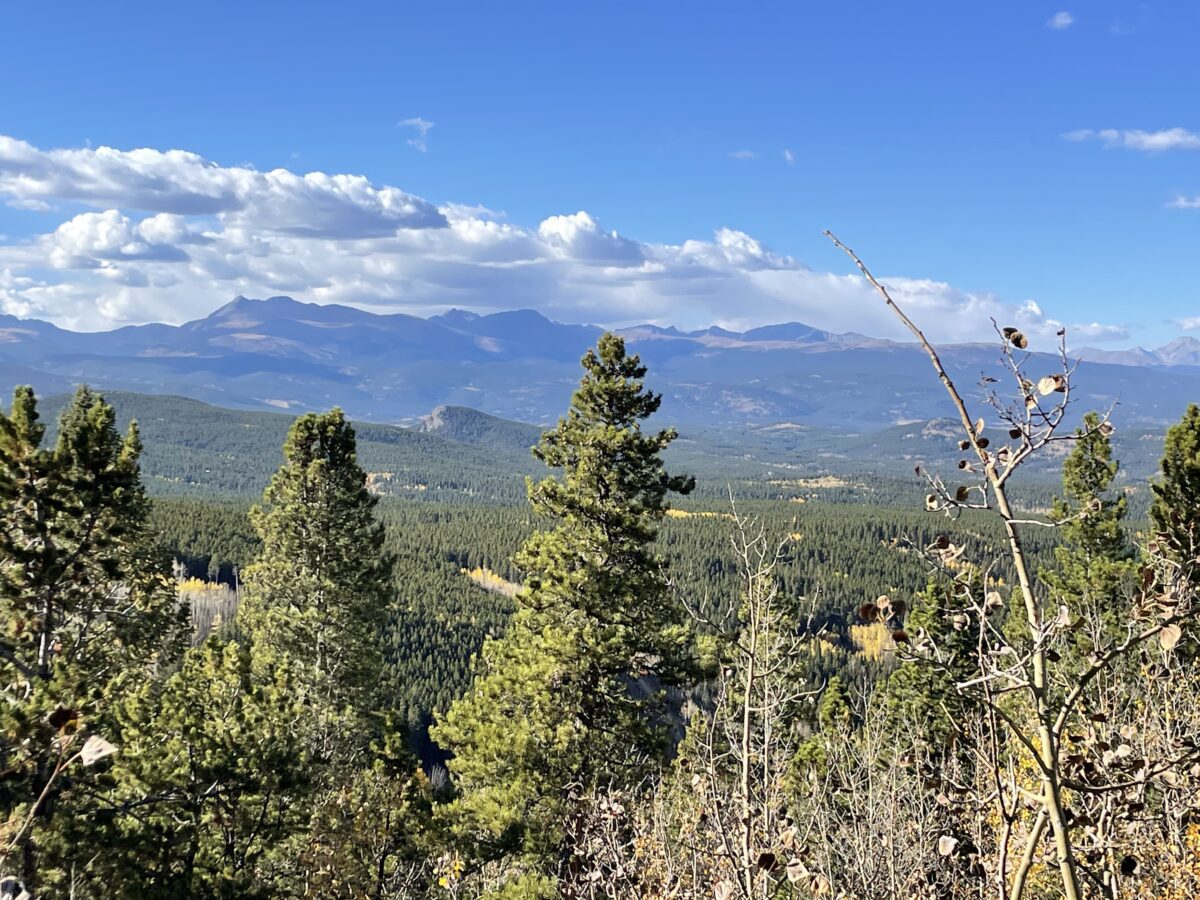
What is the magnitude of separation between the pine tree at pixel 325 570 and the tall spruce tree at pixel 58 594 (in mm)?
3902

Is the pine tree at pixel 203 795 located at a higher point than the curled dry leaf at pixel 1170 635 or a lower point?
lower

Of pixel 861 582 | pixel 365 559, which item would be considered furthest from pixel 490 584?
pixel 365 559

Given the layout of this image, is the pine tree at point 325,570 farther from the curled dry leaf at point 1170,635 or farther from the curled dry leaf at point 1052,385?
the curled dry leaf at point 1170,635

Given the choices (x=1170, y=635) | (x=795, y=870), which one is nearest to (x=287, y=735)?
(x=795, y=870)

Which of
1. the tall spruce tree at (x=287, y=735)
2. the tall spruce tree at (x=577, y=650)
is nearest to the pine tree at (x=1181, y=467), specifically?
the tall spruce tree at (x=577, y=650)

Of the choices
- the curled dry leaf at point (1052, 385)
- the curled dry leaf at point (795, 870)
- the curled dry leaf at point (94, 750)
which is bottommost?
→ the curled dry leaf at point (795, 870)

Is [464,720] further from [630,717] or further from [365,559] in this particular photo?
[365,559]

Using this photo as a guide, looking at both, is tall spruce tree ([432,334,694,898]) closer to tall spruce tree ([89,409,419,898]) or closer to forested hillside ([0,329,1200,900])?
forested hillside ([0,329,1200,900])

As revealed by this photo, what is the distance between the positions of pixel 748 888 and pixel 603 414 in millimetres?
14504

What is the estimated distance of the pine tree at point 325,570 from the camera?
2439 cm

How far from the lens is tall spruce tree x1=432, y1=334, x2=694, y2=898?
16.6 m

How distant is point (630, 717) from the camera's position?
17312 mm

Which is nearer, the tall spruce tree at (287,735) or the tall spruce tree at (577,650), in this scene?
the tall spruce tree at (287,735)

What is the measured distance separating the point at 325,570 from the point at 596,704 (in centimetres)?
1107
